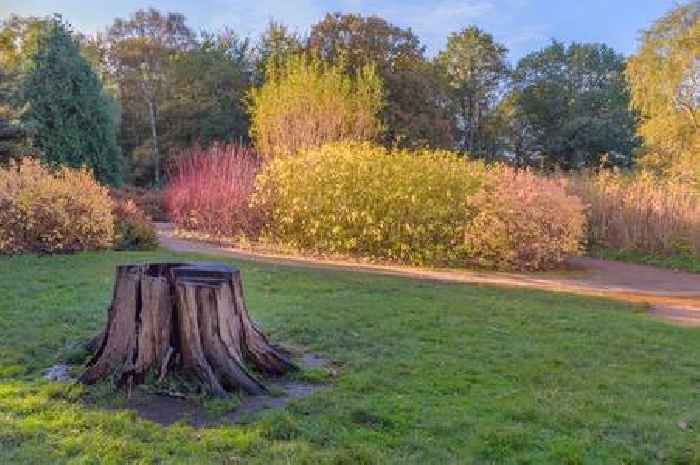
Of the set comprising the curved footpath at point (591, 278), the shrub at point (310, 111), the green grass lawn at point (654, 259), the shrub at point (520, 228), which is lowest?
the curved footpath at point (591, 278)

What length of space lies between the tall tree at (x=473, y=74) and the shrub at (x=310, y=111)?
1603 cm

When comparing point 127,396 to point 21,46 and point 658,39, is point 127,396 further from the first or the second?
point 21,46

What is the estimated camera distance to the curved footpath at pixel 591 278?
8.70 m

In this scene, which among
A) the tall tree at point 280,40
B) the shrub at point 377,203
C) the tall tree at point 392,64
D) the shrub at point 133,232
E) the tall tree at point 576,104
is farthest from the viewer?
the tall tree at point 576,104

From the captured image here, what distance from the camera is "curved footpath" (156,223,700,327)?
8.70 meters

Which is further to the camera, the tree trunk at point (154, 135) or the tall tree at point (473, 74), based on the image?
the tall tree at point (473, 74)

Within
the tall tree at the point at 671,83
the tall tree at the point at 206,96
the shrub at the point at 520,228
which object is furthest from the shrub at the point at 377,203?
the tall tree at the point at 206,96

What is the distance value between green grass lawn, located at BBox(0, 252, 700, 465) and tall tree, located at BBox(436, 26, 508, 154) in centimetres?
2706

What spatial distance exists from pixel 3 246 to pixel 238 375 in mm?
7674

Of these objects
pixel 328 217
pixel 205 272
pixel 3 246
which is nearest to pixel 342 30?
pixel 328 217

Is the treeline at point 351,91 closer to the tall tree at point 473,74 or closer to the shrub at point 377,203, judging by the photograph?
the tall tree at point 473,74

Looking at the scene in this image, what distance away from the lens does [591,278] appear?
35.3 ft

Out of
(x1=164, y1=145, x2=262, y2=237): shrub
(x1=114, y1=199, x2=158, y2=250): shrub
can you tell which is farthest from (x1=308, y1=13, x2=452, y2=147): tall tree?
(x1=114, y1=199, x2=158, y2=250): shrub

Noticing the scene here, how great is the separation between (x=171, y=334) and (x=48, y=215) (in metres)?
7.30
